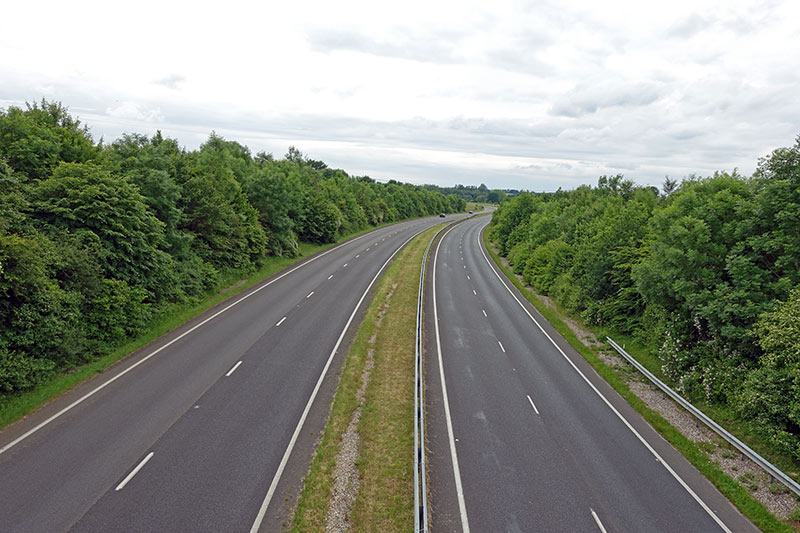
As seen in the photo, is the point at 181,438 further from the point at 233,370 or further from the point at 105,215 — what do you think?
the point at 105,215

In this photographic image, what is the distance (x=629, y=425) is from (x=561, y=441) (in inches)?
140

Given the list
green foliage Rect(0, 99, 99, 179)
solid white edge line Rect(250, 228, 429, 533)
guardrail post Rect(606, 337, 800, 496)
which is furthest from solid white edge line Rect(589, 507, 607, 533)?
green foliage Rect(0, 99, 99, 179)

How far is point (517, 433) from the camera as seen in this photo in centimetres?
1412

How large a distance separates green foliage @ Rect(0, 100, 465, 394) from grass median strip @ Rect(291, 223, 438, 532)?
1184 cm

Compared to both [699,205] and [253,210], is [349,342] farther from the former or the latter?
[253,210]

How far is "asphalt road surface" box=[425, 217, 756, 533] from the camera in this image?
1043 cm

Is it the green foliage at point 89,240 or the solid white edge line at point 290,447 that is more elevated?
the green foliage at point 89,240

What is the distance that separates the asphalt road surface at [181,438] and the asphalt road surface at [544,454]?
15.9 feet

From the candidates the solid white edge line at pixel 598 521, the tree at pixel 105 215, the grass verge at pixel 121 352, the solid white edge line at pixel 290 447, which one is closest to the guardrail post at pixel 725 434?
the solid white edge line at pixel 598 521

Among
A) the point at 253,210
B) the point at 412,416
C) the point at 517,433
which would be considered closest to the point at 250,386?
the point at 412,416

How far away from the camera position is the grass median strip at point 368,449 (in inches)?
389

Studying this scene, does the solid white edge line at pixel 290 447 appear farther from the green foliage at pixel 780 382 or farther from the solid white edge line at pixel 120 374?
the green foliage at pixel 780 382

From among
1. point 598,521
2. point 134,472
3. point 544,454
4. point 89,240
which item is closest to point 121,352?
point 89,240

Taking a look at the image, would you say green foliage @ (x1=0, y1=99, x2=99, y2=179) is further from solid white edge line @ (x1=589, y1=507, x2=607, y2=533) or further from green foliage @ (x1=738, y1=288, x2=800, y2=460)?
green foliage @ (x1=738, y1=288, x2=800, y2=460)
